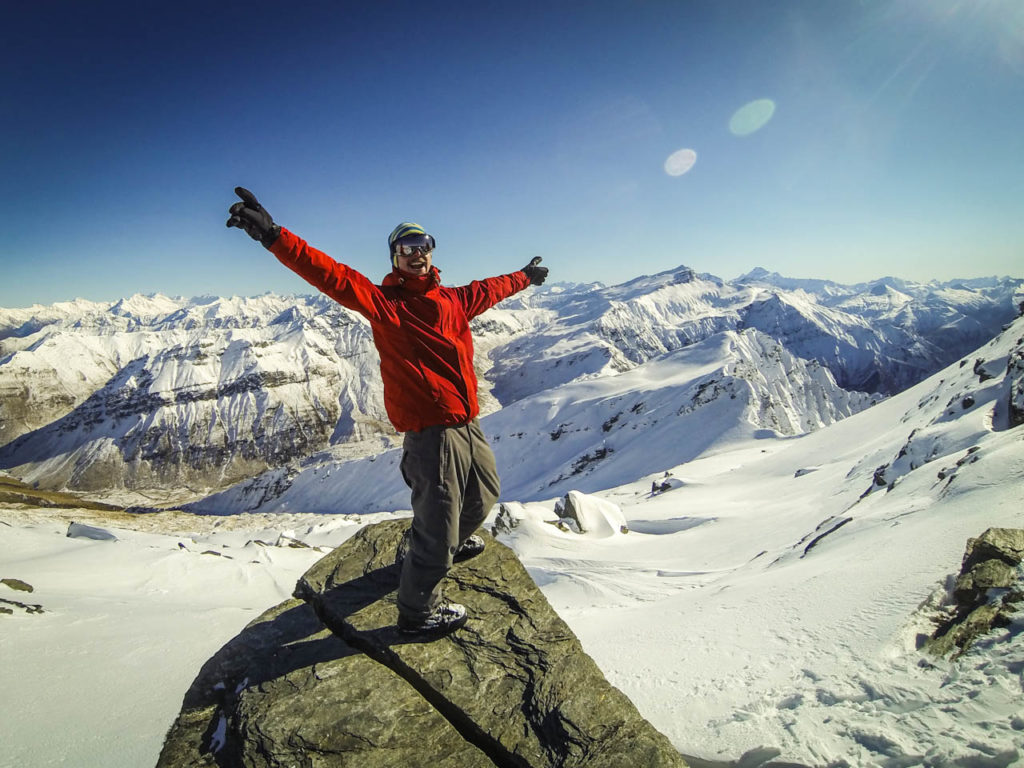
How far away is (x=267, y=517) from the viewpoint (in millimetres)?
92062

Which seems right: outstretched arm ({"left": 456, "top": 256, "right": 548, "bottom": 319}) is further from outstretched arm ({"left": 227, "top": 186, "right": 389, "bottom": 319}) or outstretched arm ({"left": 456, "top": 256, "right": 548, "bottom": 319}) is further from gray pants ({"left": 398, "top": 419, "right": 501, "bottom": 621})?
gray pants ({"left": 398, "top": 419, "right": 501, "bottom": 621})

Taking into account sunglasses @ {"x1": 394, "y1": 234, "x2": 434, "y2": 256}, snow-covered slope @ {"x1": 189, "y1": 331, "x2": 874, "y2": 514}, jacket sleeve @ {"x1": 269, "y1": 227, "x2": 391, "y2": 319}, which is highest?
sunglasses @ {"x1": 394, "y1": 234, "x2": 434, "y2": 256}

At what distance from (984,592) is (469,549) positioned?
194 inches

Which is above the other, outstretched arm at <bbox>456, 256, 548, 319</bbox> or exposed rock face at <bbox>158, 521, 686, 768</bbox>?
outstretched arm at <bbox>456, 256, 548, 319</bbox>

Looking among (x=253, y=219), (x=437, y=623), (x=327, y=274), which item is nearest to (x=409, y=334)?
(x=327, y=274)

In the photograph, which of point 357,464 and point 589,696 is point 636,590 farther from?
point 357,464

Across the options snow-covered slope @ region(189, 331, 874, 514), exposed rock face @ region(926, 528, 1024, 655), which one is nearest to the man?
exposed rock face @ region(926, 528, 1024, 655)

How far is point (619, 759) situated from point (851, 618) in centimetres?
340

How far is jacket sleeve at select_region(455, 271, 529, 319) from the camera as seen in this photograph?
17.3ft

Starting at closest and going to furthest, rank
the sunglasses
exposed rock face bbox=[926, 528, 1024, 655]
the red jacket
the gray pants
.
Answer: exposed rock face bbox=[926, 528, 1024, 655] → the red jacket → the gray pants → the sunglasses

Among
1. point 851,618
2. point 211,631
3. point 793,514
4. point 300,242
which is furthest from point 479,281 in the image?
point 793,514

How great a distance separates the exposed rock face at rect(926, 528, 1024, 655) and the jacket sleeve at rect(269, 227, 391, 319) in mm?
5566

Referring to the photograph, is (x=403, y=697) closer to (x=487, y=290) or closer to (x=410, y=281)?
(x=410, y=281)

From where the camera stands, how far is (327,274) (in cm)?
383
